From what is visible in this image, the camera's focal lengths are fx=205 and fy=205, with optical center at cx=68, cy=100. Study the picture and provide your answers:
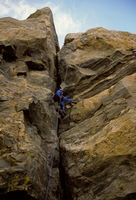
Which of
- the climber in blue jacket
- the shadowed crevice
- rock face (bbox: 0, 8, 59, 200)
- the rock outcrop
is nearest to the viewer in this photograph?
the shadowed crevice

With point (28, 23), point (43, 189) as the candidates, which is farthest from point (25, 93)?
point (28, 23)

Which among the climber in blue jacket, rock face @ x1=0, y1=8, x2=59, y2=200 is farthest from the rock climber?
rock face @ x1=0, y1=8, x2=59, y2=200

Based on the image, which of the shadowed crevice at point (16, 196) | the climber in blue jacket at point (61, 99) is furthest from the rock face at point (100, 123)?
the shadowed crevice at point (16, 196)

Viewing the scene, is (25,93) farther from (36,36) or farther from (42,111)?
(36,36)

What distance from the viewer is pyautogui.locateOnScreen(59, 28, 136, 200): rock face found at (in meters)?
9.97

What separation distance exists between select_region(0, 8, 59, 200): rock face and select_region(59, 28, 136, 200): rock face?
1176 mm

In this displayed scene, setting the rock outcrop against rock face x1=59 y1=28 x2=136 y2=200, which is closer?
the rock outcrop

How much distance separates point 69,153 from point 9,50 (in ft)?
31.9

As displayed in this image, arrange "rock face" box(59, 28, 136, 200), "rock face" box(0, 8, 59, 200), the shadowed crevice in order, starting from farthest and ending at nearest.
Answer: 1. "rock face" box(59, 28, 136, 200)
2. "rock face" box(0, 8, 59, 200)
3. the shadowed crevice

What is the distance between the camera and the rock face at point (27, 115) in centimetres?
923

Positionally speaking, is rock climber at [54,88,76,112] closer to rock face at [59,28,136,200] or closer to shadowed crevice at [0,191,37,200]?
rock face at [59,28,136,200]

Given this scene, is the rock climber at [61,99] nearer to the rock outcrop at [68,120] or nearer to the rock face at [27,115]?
the rock outcrop at [68,120]

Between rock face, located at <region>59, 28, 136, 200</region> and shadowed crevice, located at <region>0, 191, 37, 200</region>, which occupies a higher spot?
rock face, located at <region>59, 28, 136, 200</region>

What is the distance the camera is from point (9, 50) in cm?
1647
